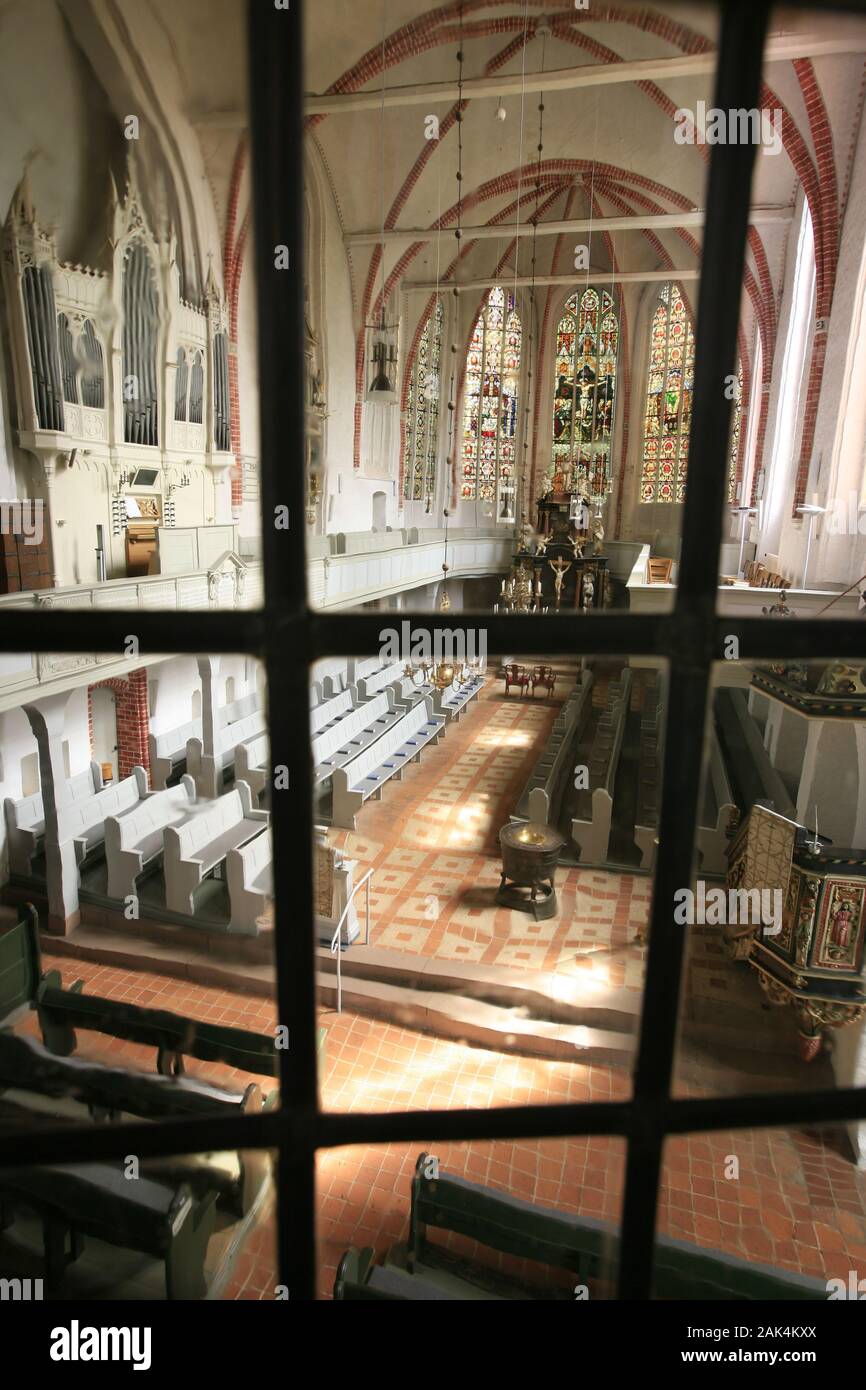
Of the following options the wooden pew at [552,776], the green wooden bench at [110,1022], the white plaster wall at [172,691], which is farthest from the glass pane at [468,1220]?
the white plaster wall at [172,691]

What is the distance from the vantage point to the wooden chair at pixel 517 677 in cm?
1838

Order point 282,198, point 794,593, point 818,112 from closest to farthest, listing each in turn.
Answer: point 282,198, point 794,593, point 818,112

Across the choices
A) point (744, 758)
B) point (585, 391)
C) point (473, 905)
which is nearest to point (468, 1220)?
point (473, 905)

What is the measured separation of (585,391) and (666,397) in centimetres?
250

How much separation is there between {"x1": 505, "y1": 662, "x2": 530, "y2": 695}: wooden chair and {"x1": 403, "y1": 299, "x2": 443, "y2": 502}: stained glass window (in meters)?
6.65

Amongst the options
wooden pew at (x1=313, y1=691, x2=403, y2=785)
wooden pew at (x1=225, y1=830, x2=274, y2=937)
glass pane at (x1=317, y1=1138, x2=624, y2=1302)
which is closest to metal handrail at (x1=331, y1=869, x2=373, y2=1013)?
wooden pew at (x1=225, y1=830, x2=274, y2=937)

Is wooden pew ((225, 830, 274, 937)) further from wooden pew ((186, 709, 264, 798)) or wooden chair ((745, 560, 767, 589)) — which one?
wooden chair ((745, 560, 767, 589))

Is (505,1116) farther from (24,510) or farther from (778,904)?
(24,510)

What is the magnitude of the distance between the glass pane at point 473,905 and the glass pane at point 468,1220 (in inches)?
17.7

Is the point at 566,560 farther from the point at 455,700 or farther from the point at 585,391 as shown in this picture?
the point at 455,700

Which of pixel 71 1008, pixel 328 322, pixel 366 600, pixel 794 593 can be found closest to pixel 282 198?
pixel 71 1008

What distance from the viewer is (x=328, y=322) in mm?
16641

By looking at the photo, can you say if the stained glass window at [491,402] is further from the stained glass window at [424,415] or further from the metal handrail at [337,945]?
the metal handrail at [337,945]

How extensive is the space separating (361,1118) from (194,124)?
14.3 m
